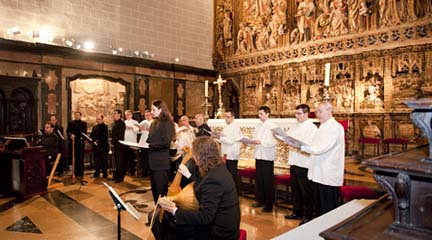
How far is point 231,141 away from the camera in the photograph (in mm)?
5969

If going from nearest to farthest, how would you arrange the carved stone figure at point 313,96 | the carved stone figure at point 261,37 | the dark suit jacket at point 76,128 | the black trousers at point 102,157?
1. the black trousers at point 102,157
2. the dark suit jacket at point 76,128
3. the carved stone figure at point 313,96
4. the carved stone figure at point 261,37

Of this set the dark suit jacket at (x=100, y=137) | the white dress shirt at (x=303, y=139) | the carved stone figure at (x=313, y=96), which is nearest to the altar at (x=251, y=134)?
the white dress shirt at (x=303, y=139)

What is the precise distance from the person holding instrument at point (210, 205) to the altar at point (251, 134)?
11.0 feet

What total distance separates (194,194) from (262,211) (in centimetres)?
309

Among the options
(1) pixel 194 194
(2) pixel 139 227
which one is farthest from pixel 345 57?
(1) pixel 194 194

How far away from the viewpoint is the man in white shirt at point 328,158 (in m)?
3.71

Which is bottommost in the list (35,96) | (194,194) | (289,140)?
(194,194)

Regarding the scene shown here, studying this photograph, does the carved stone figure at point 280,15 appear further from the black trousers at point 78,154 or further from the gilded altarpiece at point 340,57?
the black trousers at point 78,154

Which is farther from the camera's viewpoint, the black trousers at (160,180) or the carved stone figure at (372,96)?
the carved stone figure at (372,96)

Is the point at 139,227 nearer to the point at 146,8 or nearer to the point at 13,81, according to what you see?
the point at 13,81

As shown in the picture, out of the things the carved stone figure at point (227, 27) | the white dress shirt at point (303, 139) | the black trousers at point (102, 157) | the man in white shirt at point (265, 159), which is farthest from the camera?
the carved stone figure at point (227, 27)

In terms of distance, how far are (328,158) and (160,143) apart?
2.22 metres

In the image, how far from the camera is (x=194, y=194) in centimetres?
264

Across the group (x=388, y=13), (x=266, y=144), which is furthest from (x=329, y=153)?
(x=388, y=13)
